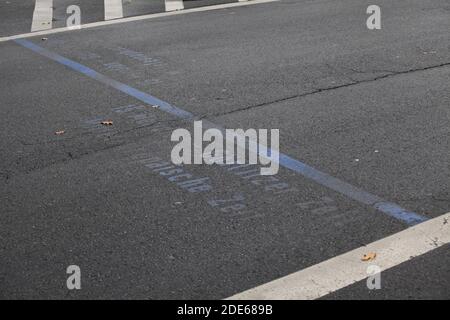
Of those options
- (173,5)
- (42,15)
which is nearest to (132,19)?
(173,5)

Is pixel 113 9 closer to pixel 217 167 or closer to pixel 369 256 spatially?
pixel 217 167

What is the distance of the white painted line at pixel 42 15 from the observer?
41.9ft

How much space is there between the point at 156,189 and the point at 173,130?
4.79ft

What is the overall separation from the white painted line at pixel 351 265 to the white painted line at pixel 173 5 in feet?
29.7

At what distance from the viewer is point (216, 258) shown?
516 centimetres

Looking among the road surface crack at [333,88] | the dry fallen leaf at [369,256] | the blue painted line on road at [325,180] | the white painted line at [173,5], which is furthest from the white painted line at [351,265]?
the white painted line at [173,5]

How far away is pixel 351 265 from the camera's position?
16.6 ft

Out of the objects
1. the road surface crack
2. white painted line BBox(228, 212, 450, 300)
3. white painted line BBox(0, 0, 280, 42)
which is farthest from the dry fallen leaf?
white painted line BBox(0, 0, 280, 42)

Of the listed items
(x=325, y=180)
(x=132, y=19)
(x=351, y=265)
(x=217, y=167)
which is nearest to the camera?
(x=351, y=265)

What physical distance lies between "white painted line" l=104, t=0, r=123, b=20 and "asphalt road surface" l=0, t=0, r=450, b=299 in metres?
1.28

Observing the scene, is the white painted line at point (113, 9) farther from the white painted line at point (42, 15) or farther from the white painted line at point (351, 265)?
the white painted line at point (351, 265)

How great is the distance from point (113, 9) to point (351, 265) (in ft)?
32.2

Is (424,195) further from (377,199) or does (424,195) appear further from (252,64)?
(252,64)

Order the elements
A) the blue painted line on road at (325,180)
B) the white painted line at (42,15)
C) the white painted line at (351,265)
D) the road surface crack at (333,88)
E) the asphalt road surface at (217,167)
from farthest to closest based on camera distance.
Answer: the white painted line at (42,15)
the road surface crack at (333,88)
the blue painted line on road at (325,180)
the asphalt road surface at (217,167)
the white painted line at (351,265)
